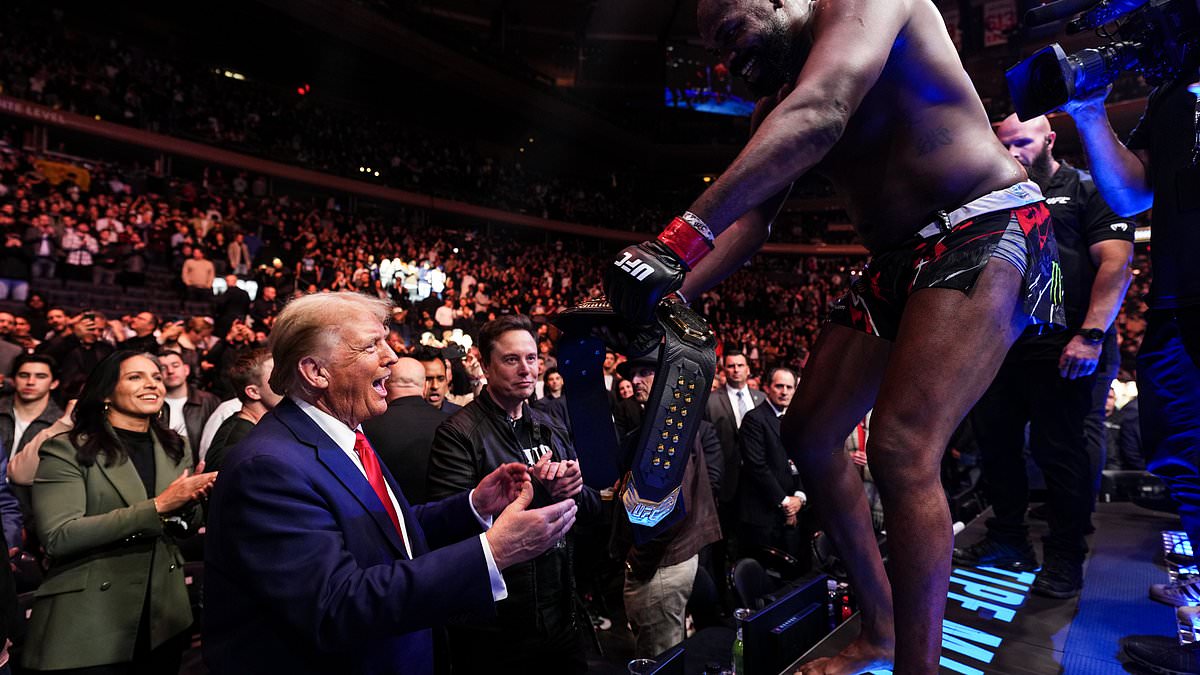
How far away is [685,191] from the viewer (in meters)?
25.2

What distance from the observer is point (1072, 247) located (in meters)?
2.52

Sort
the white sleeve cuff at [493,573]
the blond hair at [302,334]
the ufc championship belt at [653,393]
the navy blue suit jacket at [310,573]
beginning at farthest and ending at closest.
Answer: the blond hair at [302,334] → the white sleeve cuff at [493,573] → the navy blue suit jacket at [310,573] → the ufc championship belt at [653,393]

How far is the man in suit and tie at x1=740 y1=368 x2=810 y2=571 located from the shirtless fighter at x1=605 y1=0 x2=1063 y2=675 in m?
2.98

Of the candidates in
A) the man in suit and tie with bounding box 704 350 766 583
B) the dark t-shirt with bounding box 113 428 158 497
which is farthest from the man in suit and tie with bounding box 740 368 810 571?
the dark t-shirt with bounding box 113 428 158 497

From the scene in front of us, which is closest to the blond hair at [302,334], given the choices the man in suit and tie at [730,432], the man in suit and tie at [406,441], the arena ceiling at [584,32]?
the man in suit and tie at [406,441]

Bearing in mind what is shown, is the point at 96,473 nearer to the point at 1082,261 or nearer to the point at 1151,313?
the point at 1151,313

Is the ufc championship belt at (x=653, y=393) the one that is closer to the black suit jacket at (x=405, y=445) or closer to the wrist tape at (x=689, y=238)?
the wrist tape at (x=689, y=238)

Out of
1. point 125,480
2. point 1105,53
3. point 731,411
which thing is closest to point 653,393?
point 1105,53

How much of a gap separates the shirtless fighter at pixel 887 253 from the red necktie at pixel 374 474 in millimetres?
944

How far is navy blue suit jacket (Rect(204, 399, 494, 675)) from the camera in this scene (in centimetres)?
140

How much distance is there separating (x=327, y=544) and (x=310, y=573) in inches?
2.6

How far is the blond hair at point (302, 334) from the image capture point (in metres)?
1.75

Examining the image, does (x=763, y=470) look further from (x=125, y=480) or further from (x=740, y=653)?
(x=125, y=480)

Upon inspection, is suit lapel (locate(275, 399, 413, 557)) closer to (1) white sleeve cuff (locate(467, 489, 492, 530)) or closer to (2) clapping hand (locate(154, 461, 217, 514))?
(1) white sleeve cuff (locate(467, 489, 492, 530))
